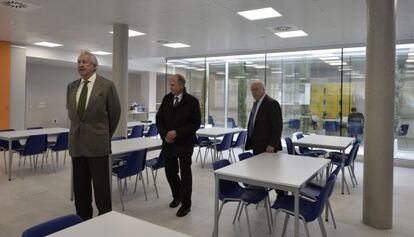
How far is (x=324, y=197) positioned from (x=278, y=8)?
140 inches

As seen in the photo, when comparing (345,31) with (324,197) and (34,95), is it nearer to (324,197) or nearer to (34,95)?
(324,197)

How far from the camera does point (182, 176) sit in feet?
12.6

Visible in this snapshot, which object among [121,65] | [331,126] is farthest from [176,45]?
[331,126]

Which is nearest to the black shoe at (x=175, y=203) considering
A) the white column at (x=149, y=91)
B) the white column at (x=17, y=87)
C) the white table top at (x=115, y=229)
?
the white table top at (x=115, y=229)

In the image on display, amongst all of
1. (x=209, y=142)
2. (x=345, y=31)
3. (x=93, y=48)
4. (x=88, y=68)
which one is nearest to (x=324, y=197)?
(x=88, y=68)

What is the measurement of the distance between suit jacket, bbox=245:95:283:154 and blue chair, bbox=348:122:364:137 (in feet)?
17.7

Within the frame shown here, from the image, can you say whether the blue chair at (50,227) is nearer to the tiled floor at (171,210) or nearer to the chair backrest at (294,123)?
the tiled floor at (171,210)

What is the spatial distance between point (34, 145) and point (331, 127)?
24.8ft

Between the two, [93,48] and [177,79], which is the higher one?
[93,48]

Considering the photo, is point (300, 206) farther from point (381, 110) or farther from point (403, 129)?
point (403, 129)

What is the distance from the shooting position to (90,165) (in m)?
2.87

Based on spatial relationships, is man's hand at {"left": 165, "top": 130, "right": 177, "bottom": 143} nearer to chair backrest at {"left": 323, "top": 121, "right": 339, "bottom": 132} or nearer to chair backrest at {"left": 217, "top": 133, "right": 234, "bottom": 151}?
chair backrest at {"left": 217, "top": 133, "right": 234, "bottom": 151}

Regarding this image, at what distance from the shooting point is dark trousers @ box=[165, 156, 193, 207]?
3.81 metres

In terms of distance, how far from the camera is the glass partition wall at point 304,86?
7957mm
